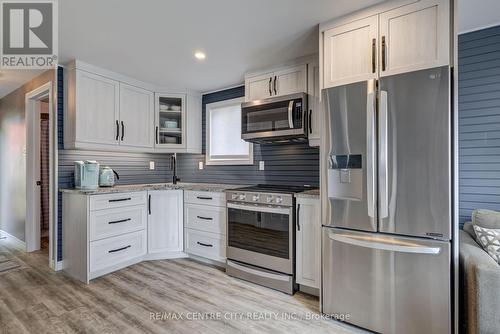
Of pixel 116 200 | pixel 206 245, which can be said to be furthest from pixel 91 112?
pixel 206 245

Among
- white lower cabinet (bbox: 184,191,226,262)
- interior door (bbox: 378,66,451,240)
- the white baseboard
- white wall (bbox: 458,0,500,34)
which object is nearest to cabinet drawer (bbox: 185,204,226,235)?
white lower cabinet (bbox: 184,191,226,262)

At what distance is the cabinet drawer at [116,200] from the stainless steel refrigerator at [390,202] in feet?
7.68

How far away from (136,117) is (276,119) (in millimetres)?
2015

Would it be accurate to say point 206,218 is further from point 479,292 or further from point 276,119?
point 479,292

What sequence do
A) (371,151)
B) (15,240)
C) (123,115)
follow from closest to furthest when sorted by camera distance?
(371,151)
(123,115)
(15,240)

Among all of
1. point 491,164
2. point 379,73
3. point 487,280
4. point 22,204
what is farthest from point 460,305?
point 22,204

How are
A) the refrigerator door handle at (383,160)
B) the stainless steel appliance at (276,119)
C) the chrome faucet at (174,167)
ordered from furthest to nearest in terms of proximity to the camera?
the chrome faucet at (174,167)
the stainless steel appliance at (276,119)
the refrigerator door handle at (383,160)

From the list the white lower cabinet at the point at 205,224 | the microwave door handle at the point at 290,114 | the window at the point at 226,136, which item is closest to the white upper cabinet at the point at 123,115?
the window at the point at 226,136

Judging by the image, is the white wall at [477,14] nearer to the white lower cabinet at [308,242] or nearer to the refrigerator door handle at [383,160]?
the refrigerator door handle at [383,160]

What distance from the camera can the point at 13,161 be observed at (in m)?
4.27

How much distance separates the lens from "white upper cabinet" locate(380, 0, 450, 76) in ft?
5.56

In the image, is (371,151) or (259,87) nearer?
(371,151)

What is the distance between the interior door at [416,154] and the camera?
1667 mm

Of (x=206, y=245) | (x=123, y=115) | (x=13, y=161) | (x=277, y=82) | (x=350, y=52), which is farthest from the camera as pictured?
(x=13, y=161)
